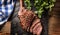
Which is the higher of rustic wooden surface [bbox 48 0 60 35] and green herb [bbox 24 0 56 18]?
green herb [bbox 24 0 56 18]

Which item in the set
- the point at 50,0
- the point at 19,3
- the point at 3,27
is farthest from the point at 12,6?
the point at 50,0

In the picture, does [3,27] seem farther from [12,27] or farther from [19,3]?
[19,3]

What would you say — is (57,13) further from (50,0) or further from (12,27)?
(12,27)

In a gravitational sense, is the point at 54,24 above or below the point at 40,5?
below

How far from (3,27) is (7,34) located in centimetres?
12

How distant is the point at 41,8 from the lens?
368 cm

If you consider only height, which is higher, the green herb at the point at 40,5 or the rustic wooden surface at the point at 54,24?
the green herb at the point at 40,5

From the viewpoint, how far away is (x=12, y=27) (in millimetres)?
3750

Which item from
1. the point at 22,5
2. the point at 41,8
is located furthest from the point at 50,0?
the point at 22,5

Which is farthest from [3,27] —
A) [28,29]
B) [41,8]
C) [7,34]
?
[41,8]

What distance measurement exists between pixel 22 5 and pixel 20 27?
326 mm

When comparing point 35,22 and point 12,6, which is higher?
point 12,6

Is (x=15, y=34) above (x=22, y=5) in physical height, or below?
below

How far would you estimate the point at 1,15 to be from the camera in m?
3.74
